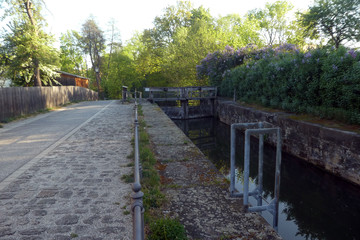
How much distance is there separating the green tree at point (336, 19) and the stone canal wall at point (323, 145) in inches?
632

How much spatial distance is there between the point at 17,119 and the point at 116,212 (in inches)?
475

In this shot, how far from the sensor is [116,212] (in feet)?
11.1

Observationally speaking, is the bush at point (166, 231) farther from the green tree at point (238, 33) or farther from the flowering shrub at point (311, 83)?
the green tree at point (238, 33)

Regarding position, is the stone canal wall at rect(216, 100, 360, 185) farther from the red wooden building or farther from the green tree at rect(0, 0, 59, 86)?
the red wooden building

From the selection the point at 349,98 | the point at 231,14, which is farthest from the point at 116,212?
the point at 231,14

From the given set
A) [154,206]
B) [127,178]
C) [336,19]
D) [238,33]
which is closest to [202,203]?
[154,206]

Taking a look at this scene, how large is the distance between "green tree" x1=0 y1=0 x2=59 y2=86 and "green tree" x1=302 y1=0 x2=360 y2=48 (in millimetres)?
22630

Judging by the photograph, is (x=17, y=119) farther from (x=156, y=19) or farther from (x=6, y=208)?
(x=156, y=19)

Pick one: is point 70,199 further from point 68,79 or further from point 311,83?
point 68,79

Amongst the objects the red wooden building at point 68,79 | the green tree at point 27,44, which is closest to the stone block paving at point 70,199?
the green tree at point 27,44

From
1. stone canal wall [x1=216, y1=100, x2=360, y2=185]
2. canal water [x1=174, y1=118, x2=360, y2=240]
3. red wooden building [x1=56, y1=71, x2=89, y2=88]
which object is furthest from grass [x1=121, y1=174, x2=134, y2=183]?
red wooden building [x1=56, y1=71, x2=89, y2=88]

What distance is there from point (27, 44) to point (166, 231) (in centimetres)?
2014

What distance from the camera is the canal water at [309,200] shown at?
4621 mm

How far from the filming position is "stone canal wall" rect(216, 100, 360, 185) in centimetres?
612
